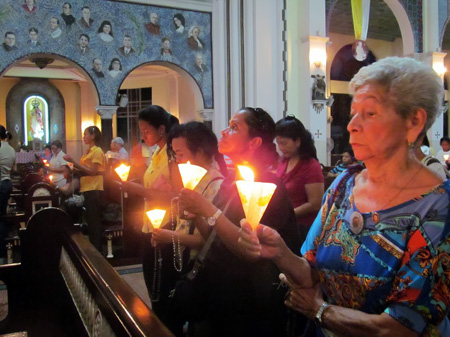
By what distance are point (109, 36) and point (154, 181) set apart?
679 centimetres

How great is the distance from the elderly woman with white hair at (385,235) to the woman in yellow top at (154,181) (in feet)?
4.41

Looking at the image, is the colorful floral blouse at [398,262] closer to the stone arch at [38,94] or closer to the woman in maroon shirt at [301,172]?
the woman in maroon shirt at [301,172]

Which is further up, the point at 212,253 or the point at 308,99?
the point at 308,99

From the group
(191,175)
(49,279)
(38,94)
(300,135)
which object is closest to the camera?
(191,175)

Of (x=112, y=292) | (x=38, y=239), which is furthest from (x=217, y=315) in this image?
(x=38, y=239)

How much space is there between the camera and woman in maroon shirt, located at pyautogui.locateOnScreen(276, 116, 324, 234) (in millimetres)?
2803

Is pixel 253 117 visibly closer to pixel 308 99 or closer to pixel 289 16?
pixel 308 99

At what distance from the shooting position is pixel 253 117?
1.88 m

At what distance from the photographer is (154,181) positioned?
2689mm

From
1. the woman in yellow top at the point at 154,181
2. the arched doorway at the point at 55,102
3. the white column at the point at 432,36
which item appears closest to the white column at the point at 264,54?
the white column at the point at 432,36

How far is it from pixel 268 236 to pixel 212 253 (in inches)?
23.8

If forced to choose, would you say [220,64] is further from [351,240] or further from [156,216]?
[351,240]

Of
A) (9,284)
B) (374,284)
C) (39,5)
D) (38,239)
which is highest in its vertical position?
(39,5)

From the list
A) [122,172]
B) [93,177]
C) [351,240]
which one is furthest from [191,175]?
[93,177]
